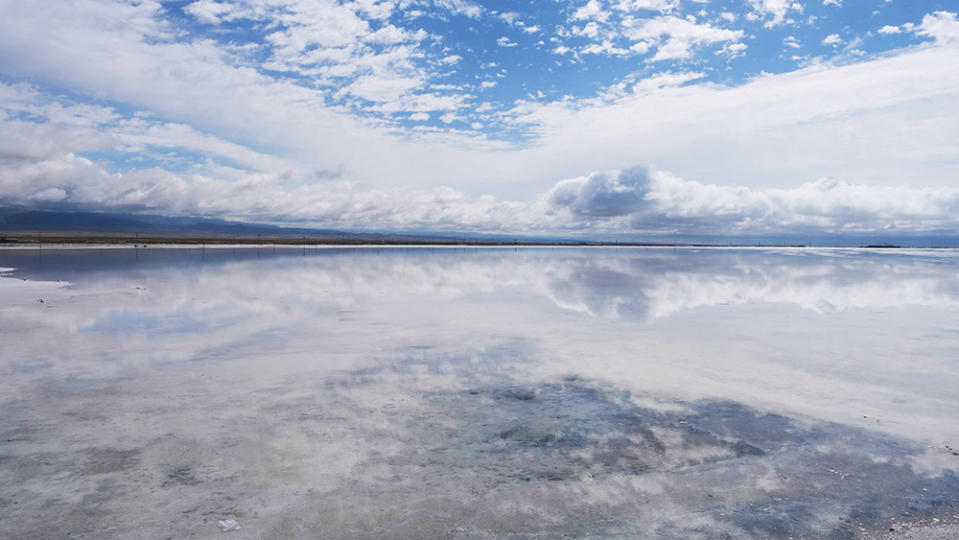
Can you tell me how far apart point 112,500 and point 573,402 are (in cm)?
533

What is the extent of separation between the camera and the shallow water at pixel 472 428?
15.5ft

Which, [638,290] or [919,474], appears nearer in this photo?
[919,474]

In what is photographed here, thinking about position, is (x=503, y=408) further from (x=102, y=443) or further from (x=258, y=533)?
(x=102, y=443)

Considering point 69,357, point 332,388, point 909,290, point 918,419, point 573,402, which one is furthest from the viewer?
point 909,290

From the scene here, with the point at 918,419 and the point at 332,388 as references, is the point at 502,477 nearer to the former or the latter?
the point at 332,388

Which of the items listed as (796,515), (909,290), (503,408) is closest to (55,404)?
(503,408)

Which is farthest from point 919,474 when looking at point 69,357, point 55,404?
point 69,357

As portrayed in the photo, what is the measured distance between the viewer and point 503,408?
7.48 meters

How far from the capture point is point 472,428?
22.1 ft

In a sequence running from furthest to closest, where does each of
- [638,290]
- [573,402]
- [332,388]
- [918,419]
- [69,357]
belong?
[638,290]
[69,357]
[332,388]
[573,402]
[918,419]

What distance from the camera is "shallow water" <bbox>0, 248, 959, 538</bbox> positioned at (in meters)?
4.73

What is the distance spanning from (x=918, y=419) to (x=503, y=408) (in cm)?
533

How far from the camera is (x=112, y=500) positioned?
4.87 metres

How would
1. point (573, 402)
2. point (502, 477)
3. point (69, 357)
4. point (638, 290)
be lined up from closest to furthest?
point (502, 477)
point (573, 402)
point (69, 357)
point (638, 290)
